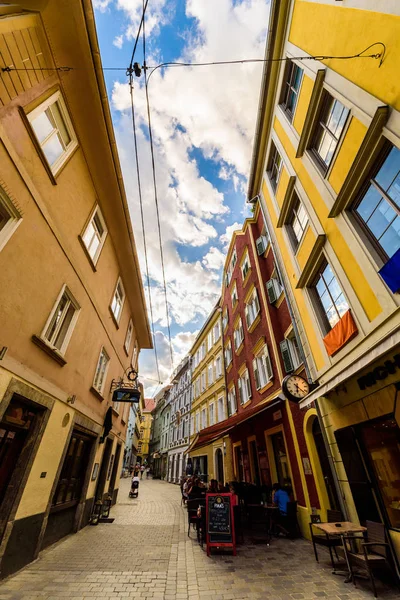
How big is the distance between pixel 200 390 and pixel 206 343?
14.5ft

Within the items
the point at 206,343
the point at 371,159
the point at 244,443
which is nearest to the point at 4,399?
the point at 371,159

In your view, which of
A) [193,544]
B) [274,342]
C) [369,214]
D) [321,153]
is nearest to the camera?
[369,214]

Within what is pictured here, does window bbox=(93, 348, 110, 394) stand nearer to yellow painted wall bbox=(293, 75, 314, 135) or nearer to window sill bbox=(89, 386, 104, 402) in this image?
window sill bbox=(89, 386, 104, 402)

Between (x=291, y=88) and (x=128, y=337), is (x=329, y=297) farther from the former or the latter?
(x=128, y=337)

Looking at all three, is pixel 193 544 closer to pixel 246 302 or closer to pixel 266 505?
pixel 266 505

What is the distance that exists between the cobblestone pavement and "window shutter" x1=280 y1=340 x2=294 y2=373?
4981 millimetres

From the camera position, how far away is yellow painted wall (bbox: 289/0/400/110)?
4.57m

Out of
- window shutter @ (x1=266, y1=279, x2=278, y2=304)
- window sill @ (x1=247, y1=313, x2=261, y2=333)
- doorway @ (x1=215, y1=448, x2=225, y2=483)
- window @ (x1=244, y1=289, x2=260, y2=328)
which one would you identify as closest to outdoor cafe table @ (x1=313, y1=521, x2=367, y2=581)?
window shutter @ (x1=266, y1=279, x2=278, y2=304)

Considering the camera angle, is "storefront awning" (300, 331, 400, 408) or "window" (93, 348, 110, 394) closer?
"storefront awning" (300, 331, 400, 408)

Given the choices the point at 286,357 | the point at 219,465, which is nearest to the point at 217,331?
the point at 219,465

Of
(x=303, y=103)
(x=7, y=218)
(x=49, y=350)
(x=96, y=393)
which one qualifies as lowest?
(x=49, y=350)

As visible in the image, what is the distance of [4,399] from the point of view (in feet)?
14.8

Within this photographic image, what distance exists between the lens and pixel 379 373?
16.8ft

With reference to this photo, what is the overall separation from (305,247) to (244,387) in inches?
373
